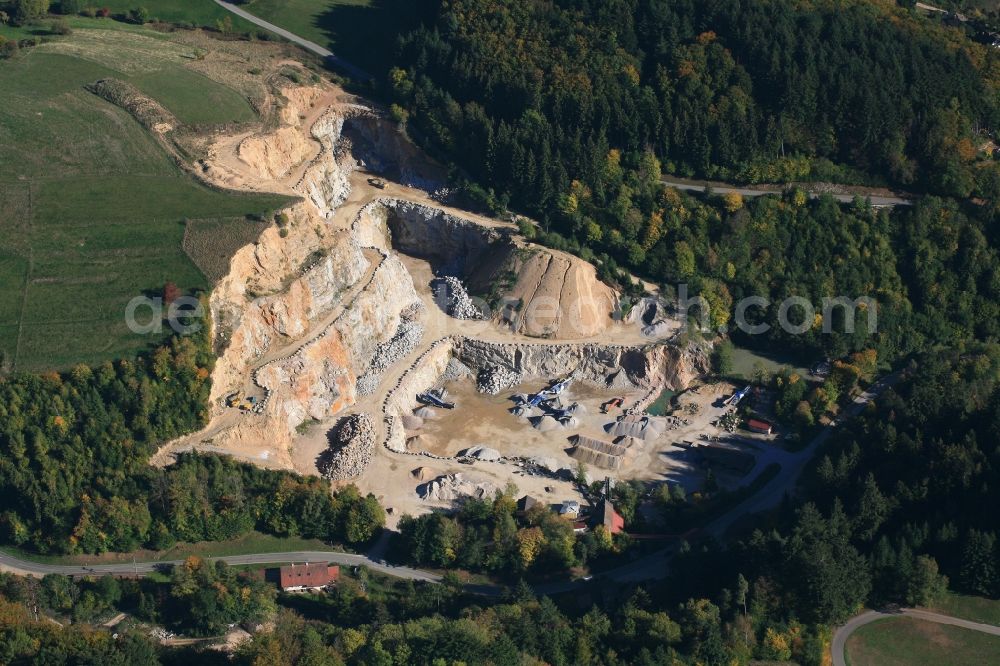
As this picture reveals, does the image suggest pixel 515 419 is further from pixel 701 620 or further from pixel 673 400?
pixel 701 620

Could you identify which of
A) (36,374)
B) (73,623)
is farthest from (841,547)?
(36,374)

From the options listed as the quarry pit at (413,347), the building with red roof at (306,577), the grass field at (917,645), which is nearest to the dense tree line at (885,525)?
the grass field at (917,645)

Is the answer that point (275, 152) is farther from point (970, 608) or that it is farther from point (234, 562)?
point (970, 608)

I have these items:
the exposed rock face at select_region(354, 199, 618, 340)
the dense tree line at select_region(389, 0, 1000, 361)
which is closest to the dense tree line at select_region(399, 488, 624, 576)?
the exposed rock face at select_region(354, 199, 618, 340)

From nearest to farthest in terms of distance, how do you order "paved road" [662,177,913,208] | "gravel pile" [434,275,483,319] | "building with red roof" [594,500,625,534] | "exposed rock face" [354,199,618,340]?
"building with red roof" [594,500,625,534] < "exposed rock face" [354,199,618,340] < "gravel pile" [434,275,483,319] < "paved road" [662,177,913,208]

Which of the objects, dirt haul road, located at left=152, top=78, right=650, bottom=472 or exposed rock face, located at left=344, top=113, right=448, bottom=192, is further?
exposed rock face, located at left=344, top=113, right=448, bottom=192

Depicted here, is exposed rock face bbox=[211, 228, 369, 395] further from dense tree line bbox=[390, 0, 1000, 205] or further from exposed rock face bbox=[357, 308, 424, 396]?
dense tree line bbox=[390, 0, 1000, 205]

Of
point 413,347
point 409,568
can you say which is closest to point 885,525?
point 409,568
